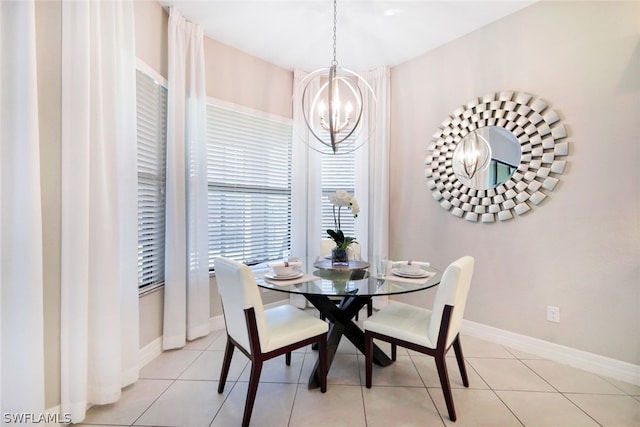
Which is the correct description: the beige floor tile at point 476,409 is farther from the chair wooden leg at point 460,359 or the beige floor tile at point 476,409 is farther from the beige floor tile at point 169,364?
the beige floor tile at point 169,364

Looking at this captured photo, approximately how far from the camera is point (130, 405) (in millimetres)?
1766

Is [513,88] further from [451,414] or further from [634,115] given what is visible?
[451,414]

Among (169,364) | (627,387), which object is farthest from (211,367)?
(627,387)

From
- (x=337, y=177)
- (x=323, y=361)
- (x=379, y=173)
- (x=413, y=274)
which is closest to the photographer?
A: (x=323, y=361)

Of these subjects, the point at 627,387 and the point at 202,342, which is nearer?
the point at 627,387

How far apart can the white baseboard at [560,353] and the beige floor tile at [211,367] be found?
2100 mm

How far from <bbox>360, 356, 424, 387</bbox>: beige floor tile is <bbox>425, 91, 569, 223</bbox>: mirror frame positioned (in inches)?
57.1

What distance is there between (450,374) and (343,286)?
109cm

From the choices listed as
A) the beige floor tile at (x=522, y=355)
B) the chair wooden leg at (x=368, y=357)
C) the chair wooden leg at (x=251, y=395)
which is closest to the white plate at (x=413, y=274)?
the chair wooden leg at (x=368, y=357)

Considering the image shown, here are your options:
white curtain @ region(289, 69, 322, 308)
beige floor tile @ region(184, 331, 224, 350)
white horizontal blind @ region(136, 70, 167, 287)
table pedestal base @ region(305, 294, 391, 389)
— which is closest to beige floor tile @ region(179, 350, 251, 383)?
beige floor tile @ region(184, 331, 224, 350)

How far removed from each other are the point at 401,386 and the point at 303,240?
1857 millimetres

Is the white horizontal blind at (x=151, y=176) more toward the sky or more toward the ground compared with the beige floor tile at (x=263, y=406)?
more toward the sky

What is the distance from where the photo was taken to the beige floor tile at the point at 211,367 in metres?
2.07

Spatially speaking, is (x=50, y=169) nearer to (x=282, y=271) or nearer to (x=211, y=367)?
(x=282, y=271)
